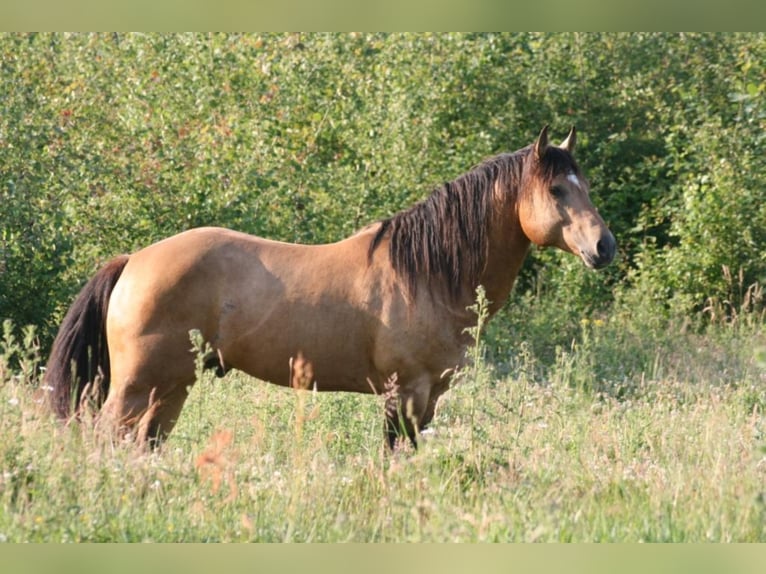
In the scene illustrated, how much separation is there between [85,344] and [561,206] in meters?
2.70

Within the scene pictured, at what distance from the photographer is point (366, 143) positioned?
1059cm

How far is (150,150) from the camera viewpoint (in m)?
9.43

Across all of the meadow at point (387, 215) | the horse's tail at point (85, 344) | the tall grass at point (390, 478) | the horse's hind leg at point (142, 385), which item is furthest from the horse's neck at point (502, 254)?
the horse's tail at point (85, 344)

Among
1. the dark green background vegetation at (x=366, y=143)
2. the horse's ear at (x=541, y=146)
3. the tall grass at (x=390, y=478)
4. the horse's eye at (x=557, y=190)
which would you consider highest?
the dark green background vegetation at (x=366, y=143)

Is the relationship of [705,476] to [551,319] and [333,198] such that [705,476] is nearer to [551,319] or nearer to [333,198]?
[551,319]

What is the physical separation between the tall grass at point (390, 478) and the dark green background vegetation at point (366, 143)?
2.91m

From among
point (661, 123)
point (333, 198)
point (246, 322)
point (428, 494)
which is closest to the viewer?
point (428, 494)

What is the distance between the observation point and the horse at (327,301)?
5.49 metres

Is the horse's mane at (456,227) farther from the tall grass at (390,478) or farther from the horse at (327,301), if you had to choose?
the tall grass at (390,478)

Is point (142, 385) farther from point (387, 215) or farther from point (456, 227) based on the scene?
point (387, 215)

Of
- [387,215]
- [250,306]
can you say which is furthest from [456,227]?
[387,215]

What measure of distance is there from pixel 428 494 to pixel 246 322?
1645 mm

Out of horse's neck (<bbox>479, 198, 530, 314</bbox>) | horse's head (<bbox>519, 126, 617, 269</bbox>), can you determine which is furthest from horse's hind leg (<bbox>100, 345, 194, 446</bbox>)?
horse's head (<bbox>519, 126, 617, 269</bbox>)

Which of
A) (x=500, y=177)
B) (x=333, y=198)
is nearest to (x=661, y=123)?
(x=333, y=198)
